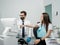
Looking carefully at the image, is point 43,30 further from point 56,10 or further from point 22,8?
point 22,8

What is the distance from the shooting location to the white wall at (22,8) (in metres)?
5.91

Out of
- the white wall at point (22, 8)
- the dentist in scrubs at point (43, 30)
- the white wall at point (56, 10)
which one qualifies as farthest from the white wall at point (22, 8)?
the dentist in scrubs at point (43, 30)

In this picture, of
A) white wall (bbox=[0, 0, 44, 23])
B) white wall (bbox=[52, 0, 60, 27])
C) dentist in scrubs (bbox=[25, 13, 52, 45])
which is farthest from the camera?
white wall (bbox=[0, 0, 44, 23])

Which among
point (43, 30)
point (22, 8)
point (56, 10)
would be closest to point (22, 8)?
point (22, 8)

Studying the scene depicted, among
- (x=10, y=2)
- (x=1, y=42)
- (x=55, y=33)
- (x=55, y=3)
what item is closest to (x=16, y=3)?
(x=10, y=2)

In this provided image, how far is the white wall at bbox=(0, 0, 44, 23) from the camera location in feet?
19.4

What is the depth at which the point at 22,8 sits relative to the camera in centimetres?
594

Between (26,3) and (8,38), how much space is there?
8.42ft

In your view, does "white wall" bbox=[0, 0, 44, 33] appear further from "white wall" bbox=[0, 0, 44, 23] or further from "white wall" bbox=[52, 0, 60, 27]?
"white wall" bbox=[52, 0, 60, 27]

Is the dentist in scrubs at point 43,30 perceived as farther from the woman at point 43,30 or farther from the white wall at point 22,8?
the white wall at point 22,8

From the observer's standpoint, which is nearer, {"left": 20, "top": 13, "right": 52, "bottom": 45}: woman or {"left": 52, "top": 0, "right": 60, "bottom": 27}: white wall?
{"left": 20, "top": 13, "right": 52, "bottom": 45}: woman

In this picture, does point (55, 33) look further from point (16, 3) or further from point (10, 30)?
point (16, 3)

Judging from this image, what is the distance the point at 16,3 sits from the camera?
5949 millimetres

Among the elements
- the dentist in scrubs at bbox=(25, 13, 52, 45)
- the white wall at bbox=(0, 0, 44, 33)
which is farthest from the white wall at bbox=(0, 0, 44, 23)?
the dentist in scrubs at bbox=(25, 13, 52, 45)
